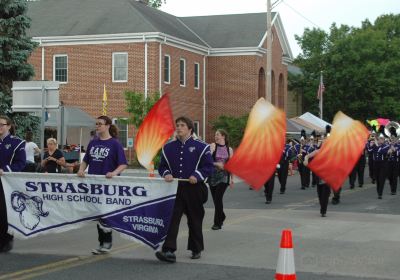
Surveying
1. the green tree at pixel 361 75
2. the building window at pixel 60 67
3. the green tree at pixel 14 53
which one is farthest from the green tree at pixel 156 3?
the green tree at pixel 14 53

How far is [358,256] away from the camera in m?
9.69

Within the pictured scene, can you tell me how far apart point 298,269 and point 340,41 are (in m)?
47.4

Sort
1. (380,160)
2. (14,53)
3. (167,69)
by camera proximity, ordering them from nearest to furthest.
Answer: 1. (380,160)
2. (14,53)
3. (167,69)

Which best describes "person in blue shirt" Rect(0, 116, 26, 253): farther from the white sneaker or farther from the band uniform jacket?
the band uniform jacket

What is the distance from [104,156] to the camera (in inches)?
375

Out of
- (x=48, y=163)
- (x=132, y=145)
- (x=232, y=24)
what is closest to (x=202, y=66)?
(x=232, y=24)

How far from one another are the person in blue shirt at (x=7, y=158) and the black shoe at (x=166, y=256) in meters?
2.24

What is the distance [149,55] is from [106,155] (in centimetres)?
2836

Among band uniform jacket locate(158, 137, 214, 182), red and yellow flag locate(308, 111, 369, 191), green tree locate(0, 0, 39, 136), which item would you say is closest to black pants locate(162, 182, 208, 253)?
band uniform jacket locate(158, 137, 214, 182)

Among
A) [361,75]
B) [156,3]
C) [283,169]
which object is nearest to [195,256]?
[283,169]

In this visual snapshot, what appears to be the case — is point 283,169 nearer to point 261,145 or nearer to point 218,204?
point 218,204

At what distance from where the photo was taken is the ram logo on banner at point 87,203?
9.16m

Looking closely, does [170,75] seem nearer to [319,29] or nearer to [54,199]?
[319,29]

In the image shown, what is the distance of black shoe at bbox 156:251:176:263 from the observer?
8.98 m
